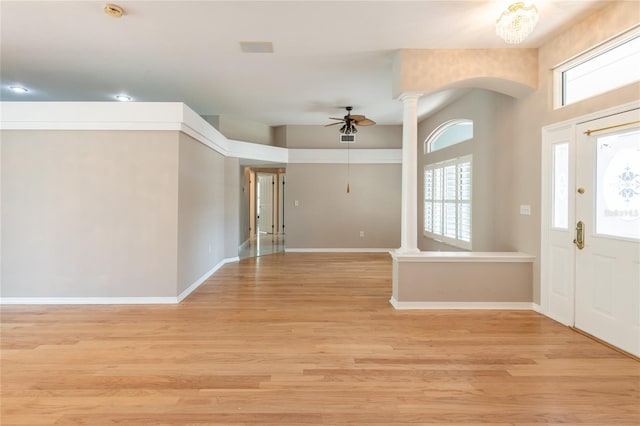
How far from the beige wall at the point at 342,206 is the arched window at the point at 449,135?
132 cm

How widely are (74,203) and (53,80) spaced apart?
242 centimetres

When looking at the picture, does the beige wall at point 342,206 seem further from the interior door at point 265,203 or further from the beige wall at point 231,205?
the interior door at point 265,203

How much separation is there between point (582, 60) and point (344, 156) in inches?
214

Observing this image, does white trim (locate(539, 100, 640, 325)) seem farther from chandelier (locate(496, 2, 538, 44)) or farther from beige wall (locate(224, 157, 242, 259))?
beige wall (locate(224, 157, 242, 259))

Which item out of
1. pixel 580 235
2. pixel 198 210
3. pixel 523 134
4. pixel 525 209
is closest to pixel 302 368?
pixel 580 235

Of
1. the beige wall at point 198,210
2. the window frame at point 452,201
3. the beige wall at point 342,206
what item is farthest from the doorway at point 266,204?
the window frame at point 452,201

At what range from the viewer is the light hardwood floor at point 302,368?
6.70 ft

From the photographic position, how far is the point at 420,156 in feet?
25.2

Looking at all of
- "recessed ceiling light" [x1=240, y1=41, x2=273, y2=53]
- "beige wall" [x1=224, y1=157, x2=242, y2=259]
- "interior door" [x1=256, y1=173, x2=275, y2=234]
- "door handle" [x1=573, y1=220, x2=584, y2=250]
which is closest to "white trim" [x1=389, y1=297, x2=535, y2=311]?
"door handle" [x1=573, y1=220, x2=584, y2=250]

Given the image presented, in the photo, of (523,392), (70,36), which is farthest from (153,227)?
(523,392)

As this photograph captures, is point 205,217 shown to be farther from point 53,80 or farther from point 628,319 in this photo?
point 628,319

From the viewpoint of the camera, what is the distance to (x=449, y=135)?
6.60 metres

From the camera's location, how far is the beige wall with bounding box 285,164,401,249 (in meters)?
8.41

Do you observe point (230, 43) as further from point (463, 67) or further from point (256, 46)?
point (463, 67)
